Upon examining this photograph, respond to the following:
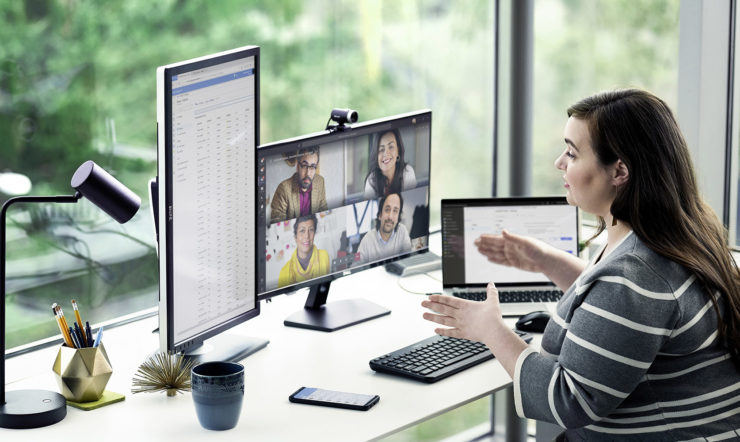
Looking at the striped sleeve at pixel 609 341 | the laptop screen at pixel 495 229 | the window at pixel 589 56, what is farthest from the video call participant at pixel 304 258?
the window at pixel 589 56

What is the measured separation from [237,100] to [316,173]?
30cm

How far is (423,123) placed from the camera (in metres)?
2.31

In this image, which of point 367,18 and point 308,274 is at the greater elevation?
point 367,18

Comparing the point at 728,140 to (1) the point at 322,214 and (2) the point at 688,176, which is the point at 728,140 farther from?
(1) the point at 322,214

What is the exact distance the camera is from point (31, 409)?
1617 millimetres

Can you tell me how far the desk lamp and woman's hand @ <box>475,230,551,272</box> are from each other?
85 cm

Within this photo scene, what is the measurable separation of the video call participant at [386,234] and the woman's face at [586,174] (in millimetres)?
581

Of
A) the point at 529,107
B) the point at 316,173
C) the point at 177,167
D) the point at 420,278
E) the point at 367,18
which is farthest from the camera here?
the point at 529,107

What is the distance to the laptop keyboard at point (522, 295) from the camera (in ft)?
7.56

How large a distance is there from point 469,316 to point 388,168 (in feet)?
1.94

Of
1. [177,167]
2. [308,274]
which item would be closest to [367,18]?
[308,274]

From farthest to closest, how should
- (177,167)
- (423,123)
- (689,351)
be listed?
1. (423,123)
2. (177,167)
3. (689,351)

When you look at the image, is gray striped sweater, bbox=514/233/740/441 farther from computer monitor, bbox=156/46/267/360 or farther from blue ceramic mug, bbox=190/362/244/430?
computer monitor, bbox=156/46/267/360

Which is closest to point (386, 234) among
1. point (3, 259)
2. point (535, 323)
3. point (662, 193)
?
point (535, 323)
